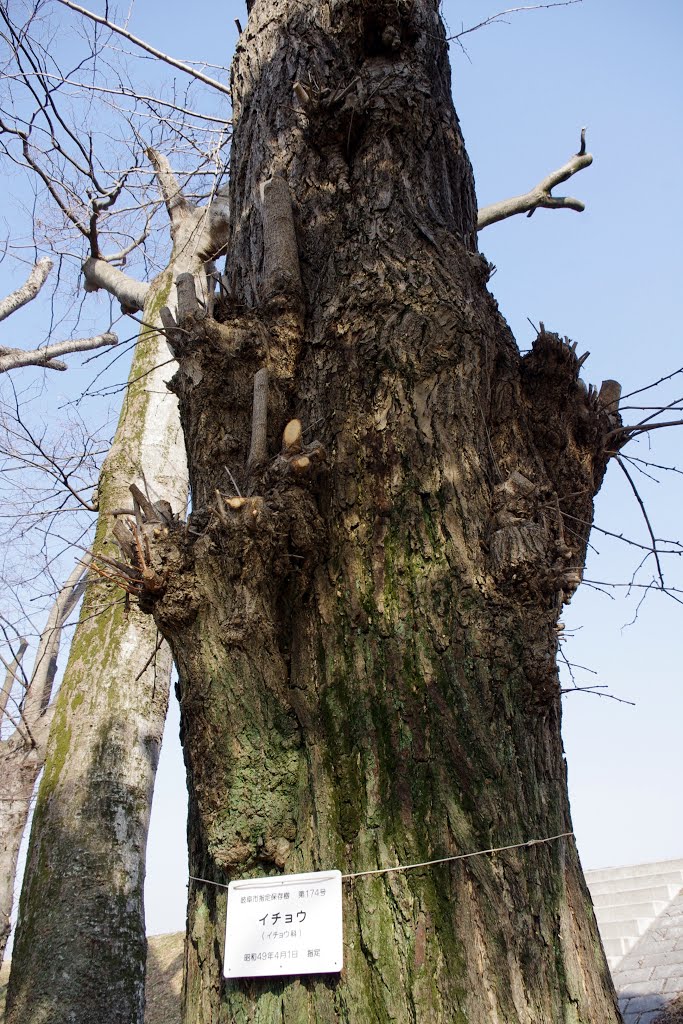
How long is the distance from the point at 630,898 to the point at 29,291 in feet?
27.0

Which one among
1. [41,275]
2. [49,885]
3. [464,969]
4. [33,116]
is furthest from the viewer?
[41,275]

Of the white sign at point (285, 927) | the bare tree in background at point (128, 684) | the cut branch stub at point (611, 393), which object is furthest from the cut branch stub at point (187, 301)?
the white sign at point (285, 927)

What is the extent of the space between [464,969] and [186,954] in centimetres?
71

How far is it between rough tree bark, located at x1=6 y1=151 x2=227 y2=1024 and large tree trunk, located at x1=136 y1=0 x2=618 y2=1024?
0.63 meters

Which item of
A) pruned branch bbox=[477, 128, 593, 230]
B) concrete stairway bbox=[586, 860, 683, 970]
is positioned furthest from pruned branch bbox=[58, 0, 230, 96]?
concrete stairway bbox=[586, 860, 683, 970]

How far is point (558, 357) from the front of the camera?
8.42ft

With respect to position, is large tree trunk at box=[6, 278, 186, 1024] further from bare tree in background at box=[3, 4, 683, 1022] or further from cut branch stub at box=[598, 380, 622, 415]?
cut branch stub at box=[598, 380, 622, 415]

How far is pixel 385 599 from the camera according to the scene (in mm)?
1973

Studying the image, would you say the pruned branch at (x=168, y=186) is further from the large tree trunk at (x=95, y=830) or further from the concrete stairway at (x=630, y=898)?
the concrete stairway at (x=630, y=898)

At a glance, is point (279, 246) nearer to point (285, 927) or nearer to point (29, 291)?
point (285, 927)

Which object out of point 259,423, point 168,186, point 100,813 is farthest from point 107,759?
point 168,186

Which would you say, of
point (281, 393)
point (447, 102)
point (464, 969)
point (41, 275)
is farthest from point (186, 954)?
point (41, 275)

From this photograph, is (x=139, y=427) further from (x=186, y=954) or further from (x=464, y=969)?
Answer: (x=464, y=969)

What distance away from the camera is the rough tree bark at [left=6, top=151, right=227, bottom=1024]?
3299 millimetres
